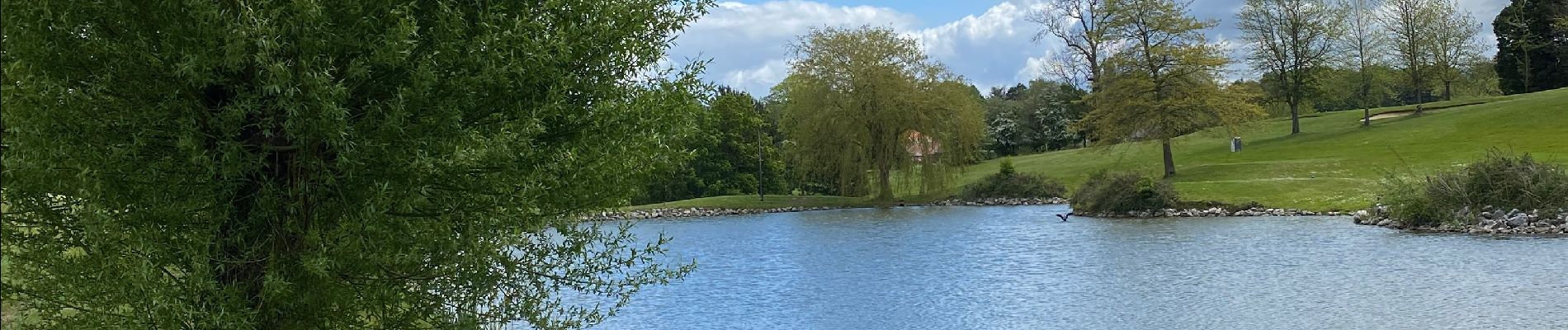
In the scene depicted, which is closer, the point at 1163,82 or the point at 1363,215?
the point at 1363,215

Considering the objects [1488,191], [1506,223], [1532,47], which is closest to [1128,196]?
[1488,191]

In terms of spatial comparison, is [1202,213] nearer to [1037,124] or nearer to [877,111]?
[877,111]

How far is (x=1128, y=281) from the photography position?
16641 mm

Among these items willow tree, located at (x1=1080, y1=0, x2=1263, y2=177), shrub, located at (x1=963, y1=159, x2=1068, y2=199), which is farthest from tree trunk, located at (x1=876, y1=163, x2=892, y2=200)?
willow tree, located at (x1=1080, y1=0, x2=1263, y2=177)

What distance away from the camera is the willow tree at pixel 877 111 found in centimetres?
4475

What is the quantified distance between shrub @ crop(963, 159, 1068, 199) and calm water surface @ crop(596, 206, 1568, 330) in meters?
17.9

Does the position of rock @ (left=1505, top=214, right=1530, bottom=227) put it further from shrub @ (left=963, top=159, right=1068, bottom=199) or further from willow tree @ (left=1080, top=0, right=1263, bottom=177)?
shrub @ (left=963, top=159, right=1068, bottom=199)

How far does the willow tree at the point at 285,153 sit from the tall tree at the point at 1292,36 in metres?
50.2

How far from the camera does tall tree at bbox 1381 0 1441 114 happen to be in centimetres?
5172

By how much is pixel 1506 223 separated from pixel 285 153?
77.4ft

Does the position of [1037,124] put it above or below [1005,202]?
above

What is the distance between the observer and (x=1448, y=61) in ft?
176

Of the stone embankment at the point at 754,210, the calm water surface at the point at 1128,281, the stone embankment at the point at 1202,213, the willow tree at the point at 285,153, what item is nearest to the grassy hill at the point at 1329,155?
the stone embankment at the point at 1202,213

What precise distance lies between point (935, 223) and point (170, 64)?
91.3ft
